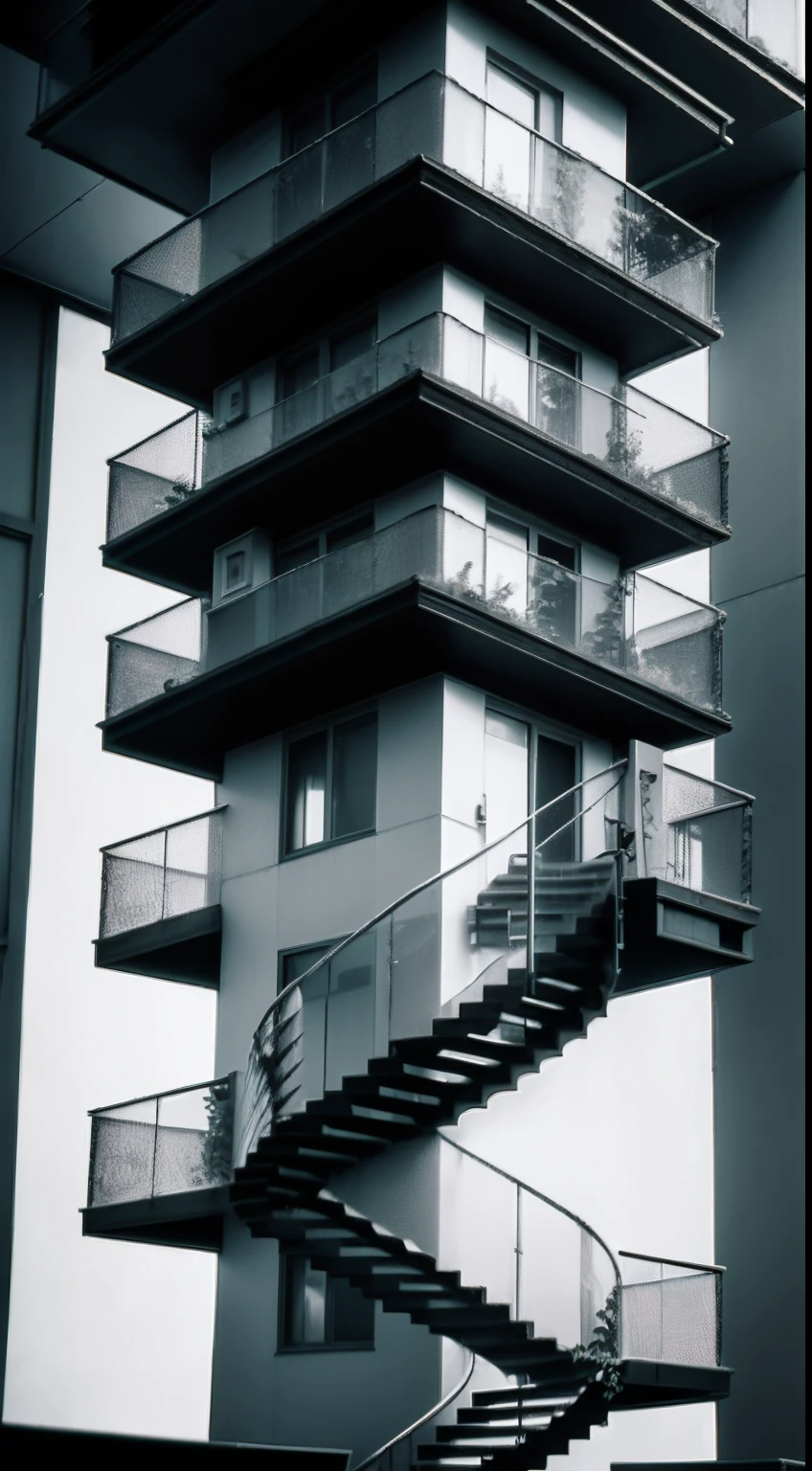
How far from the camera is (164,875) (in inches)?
867

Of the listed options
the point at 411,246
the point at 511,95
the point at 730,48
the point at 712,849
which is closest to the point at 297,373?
the point at 411,246

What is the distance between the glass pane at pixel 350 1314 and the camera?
19016 millimetres

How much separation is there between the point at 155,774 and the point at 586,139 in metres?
11.4

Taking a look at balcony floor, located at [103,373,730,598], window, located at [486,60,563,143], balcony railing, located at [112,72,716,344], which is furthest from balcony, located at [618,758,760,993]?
window, located at [486,60,563,143]

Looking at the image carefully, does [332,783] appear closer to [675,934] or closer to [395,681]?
[395,681]

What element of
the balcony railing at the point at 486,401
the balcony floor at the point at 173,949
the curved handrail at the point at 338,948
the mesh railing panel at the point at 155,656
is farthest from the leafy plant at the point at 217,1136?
the balcony railing at the point at 486,401

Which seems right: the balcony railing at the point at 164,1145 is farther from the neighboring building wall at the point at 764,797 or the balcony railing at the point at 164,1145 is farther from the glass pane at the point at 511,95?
the glass pane at the point at 511,95

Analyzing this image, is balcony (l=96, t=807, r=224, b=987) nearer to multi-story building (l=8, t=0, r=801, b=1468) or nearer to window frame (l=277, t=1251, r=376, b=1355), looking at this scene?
multi-story building (l=8, t=0, r=801, b=1468)

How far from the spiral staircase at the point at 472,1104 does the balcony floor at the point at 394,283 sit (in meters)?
6.58

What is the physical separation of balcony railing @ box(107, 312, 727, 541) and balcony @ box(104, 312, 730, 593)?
0.6 inches

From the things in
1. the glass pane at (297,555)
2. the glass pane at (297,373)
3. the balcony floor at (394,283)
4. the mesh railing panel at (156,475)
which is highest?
the balcony floor at (394,283)

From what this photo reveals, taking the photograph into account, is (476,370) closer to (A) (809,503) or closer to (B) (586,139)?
(B) (586,139)

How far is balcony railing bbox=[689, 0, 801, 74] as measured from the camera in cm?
2347

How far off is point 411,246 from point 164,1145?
9.23 meters
